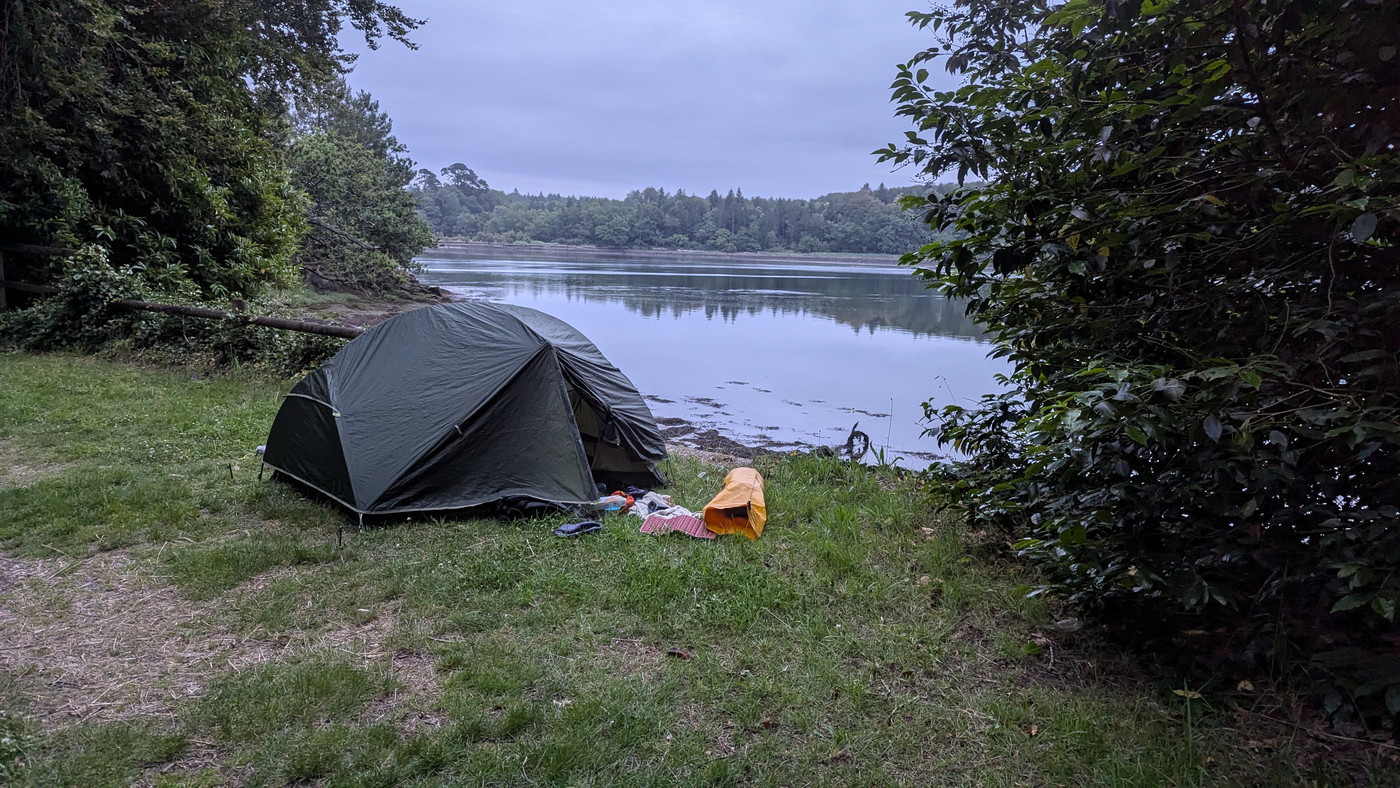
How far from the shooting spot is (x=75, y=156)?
10.6m

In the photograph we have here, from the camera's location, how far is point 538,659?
10.9 feet

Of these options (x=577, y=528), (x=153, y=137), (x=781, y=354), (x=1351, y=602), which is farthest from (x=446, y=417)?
(x=781, y=354)

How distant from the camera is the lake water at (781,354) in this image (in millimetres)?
11984

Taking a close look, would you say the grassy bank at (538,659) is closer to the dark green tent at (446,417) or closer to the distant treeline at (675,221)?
the dark green tent at (446,417)

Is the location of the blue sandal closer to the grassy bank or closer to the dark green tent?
the grassy bank

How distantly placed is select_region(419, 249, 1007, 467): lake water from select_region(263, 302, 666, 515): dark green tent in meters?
2.66

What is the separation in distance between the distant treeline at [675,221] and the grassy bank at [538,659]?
225 feet

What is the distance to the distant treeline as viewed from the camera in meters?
75.9

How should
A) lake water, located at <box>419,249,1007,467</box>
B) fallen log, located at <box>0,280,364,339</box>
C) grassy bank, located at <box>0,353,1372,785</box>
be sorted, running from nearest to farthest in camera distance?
grassy bank, located at <box>0,353,1372,785</box>, fallen log, located at <box>0,280,364,339</box>, lake water, located at <box>419,249,1007,467</box>

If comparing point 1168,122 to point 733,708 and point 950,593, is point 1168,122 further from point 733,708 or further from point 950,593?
point 733,708

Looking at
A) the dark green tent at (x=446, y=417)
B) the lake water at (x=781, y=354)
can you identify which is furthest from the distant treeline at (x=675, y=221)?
the dark green tent at (x=446, y=417)

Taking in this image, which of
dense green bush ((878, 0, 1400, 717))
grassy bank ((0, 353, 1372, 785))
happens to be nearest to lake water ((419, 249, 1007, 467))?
dense green bush ((878, 0, 1400, 717))

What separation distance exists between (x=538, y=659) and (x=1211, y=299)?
9.91 ft

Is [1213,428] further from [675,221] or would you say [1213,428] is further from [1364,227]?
[675,221]
